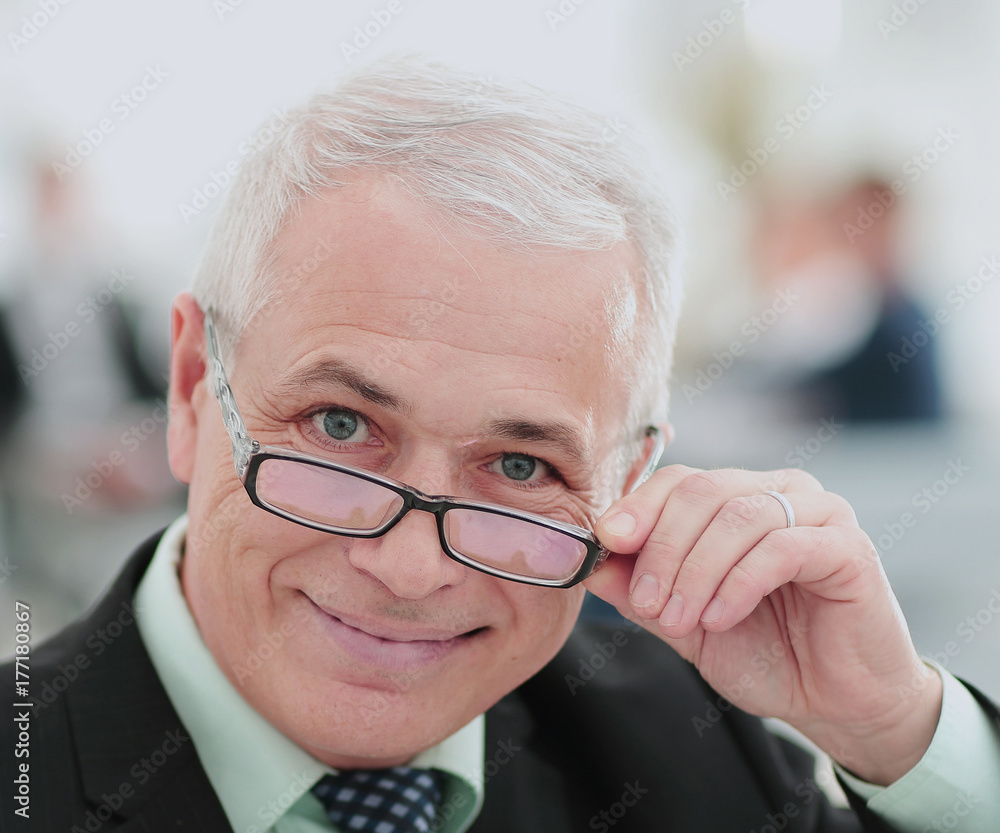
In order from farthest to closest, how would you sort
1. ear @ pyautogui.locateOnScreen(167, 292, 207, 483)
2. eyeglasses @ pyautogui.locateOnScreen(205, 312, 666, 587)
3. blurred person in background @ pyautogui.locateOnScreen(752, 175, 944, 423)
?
blurred person in background @ pyautogui.locateOnScreen(752, 175, 944, 423) → ear @ pyautogui.locateOnScreen(167, 292, 207, 483) → eyeglasses @ pyautogui.locateOnScreen(205, 312, 666, 587)

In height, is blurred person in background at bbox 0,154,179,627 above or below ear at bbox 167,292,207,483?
below

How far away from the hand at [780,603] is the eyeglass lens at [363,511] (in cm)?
14

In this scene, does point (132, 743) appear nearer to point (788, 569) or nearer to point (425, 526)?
point (425, 526)

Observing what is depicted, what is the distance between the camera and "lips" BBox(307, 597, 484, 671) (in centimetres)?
133

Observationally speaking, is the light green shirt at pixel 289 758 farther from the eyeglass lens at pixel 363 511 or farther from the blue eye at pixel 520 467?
the blue eye at pixel 520 467

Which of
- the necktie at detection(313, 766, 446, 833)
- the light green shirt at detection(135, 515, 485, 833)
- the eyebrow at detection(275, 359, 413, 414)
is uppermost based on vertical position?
the eyebrow at detection(275, 359, 413, 414)

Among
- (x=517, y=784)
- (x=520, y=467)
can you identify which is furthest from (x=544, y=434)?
(x=517, y=784)

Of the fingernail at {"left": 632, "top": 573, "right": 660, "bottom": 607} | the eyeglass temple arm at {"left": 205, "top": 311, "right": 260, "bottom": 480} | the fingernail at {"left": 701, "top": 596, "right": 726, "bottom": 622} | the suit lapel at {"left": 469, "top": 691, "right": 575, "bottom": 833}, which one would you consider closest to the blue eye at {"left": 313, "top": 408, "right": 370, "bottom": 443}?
the eyeglass temple arm at {"left": 205, "top": 311, "right": 260, "bottom": 480}

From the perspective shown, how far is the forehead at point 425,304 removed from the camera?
4.08 feet

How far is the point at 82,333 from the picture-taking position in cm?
436

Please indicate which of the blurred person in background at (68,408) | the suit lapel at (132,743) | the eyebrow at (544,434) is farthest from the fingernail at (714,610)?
the blurred person in background at (68,408)

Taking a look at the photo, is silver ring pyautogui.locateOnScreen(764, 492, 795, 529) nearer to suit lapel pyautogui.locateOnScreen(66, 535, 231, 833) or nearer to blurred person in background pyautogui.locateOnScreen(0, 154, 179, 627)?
suit lapel pyautogui.locateOnScreen(66, 535, 231, 833)

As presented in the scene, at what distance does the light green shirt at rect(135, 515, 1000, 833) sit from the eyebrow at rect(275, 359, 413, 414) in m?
0.50

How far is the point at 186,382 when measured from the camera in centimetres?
154
